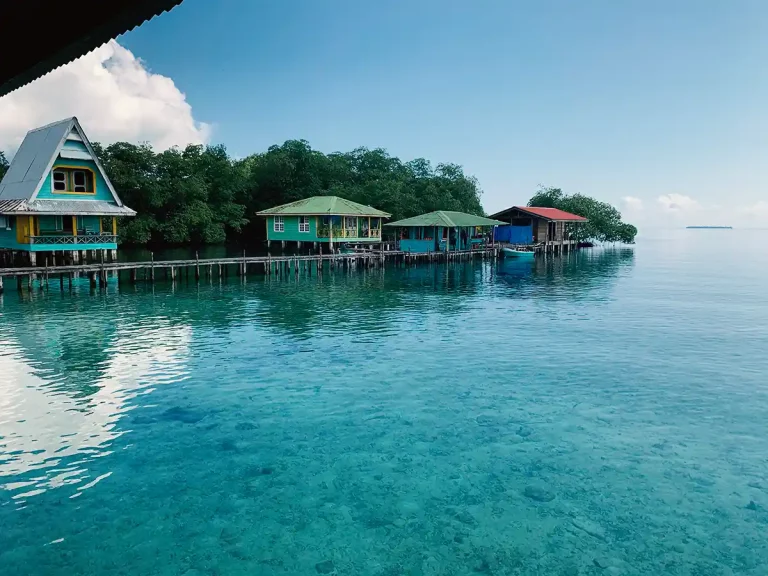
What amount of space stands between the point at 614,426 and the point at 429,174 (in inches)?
2871

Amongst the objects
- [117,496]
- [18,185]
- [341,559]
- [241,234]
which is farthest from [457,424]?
[241,234]

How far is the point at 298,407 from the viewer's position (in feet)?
46.0

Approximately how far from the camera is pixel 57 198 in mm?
34594

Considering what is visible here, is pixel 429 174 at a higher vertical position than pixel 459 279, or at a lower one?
higher

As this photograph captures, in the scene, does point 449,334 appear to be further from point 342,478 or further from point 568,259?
point 568,259

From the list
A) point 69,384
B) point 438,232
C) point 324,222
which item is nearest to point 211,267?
point 324,222

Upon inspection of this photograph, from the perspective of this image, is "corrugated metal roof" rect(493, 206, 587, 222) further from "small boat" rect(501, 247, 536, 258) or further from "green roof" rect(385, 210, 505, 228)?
"green roof" rect(385, 210, 505, 228)

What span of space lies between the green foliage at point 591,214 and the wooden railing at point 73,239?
64.3 m

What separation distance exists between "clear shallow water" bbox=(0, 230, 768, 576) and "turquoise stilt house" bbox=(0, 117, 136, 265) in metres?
11.8

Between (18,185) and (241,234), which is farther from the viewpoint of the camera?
(241,234)

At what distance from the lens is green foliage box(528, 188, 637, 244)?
85312mm

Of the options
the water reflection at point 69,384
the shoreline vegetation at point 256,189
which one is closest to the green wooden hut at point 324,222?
the shoreline vegetation at point 256,189

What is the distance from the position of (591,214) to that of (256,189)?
4850 centimetres

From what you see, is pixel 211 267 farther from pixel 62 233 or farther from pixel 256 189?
pixel 256 189
